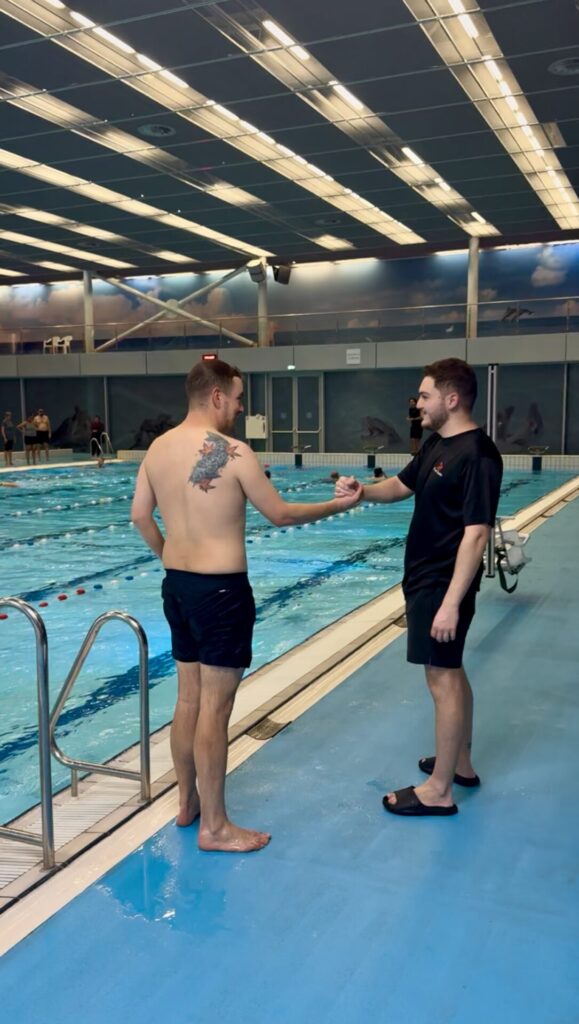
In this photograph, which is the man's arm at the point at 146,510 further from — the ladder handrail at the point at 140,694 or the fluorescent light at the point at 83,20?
the fluorescent light at the point at 83,20

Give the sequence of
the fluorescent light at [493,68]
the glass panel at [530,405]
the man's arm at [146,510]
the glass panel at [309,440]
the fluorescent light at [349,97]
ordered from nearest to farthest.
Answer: the man's arm at [146,510]
the fluorescent light at [493,68]
the fluorescent light at [349,97]
the glass panel at [530,405]
the glass panel at [309,440]

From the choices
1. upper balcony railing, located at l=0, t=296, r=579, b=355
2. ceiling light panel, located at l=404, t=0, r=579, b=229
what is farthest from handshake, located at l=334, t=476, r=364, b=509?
upper balcony railing, located at l=0, t=296, r=579, b=355

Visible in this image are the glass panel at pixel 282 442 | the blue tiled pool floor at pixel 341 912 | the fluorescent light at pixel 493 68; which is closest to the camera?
the blue tiled pool floor at pixel 341 912

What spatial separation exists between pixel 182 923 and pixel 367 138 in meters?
14.4

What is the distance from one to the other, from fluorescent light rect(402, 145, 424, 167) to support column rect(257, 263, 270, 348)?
9.60 metres

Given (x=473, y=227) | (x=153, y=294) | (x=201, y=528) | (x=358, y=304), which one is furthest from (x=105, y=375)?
(x=201, y=528)

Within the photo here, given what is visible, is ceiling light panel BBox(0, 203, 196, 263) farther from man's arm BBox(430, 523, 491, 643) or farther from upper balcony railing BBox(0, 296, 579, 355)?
man's arm BBox(430, 523, 491, 643)

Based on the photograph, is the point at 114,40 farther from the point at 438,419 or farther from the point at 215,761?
the point at 215,761

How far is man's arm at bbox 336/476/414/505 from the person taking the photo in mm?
3311

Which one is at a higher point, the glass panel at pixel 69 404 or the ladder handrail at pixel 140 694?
the glass panel at pixel 69 404

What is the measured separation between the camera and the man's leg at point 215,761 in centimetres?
276

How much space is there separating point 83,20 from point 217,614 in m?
9.78

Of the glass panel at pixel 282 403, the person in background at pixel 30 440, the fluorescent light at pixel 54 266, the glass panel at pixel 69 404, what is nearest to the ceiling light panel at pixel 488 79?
the glass panel at pixel 282 403

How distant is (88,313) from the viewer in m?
27.2
